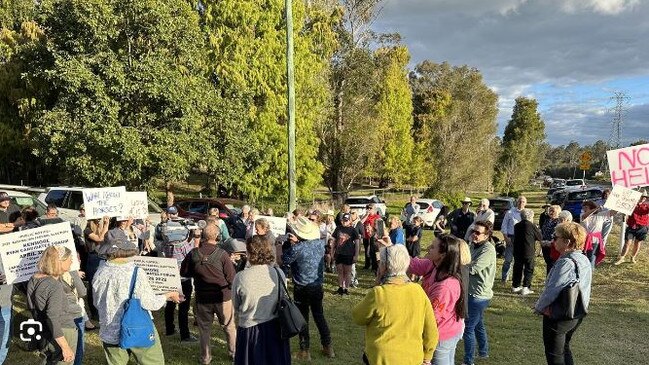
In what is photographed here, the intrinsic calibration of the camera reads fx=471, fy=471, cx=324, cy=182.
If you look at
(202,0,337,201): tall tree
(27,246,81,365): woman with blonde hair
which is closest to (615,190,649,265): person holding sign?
(27,246,81,365): woman with blonde hair

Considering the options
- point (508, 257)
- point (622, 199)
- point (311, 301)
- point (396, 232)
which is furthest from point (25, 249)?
point (622, 199)

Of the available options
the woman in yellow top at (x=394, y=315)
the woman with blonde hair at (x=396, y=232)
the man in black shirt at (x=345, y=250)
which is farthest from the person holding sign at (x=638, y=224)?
the woman in yellow top at (x=394, y=315)

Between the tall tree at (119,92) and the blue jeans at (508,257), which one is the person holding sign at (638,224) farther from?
the tall tree at (119,92)

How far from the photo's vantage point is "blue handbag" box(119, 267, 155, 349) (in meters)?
4.00

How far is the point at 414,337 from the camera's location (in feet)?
11.4

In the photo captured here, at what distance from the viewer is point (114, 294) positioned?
13.1 feet

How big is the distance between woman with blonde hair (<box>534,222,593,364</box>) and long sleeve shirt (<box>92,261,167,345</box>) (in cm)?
375

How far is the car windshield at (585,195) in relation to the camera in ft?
73.8

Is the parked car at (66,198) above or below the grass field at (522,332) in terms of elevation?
above

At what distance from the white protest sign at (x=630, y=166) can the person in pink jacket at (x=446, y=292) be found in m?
7.32

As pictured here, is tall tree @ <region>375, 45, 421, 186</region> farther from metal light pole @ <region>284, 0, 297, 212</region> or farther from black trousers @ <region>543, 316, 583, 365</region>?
black trousers @ <region>543, 316, 583, 365</region>

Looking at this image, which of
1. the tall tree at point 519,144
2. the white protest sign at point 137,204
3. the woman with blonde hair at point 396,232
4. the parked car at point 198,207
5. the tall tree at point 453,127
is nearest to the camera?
the white protest sign at point 137,204

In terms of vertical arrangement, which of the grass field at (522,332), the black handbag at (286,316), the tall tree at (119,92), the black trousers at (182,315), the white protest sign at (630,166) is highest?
the tall tree at (119,92)

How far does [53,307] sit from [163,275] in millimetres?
1173
